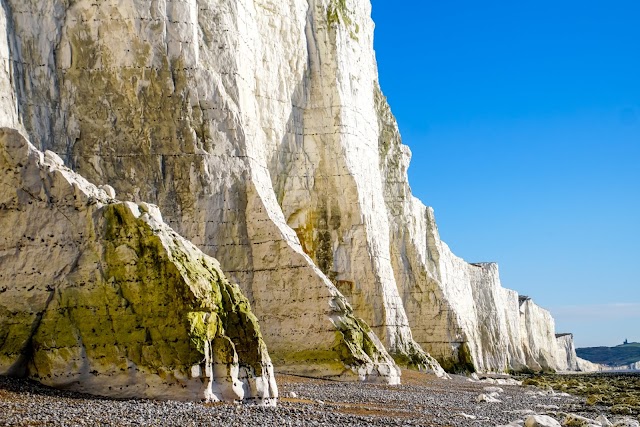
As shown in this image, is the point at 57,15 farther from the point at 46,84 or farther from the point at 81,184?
the point at 81,184

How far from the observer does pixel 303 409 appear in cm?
1498

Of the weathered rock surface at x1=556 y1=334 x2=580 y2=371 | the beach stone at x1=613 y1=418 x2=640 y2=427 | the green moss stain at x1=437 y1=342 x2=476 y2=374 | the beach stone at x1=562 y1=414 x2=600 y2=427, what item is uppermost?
the weathered rock surface at x1=556 y1=334 x2=580 y2=371

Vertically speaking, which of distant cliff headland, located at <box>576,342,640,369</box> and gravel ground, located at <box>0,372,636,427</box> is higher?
distant cliff headland, located at <box>576,342,640,369</box>

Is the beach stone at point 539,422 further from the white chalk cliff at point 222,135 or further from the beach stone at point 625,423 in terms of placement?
the white chalk cliff at point 222,135

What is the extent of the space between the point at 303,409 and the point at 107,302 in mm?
3546

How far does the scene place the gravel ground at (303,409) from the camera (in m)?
12.0

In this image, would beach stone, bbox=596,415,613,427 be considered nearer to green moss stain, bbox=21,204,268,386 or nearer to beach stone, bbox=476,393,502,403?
beach stone, bbox=476,393,502,403

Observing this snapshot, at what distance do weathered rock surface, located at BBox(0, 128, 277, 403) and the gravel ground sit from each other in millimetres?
613

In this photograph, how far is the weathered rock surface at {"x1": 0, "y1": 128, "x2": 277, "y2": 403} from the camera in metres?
14.4

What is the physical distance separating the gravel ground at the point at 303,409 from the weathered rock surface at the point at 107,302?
613 mm

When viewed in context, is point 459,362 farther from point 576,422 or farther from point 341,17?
point 576,422

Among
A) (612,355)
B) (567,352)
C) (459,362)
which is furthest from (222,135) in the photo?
(612,355)

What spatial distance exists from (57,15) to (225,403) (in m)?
12.6

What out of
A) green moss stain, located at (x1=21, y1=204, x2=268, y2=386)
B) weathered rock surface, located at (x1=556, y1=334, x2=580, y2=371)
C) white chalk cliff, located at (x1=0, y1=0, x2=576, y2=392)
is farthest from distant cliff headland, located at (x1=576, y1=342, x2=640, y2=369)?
green moss stain, located at (x1=21, y1=204, x2=268, y2=386)
